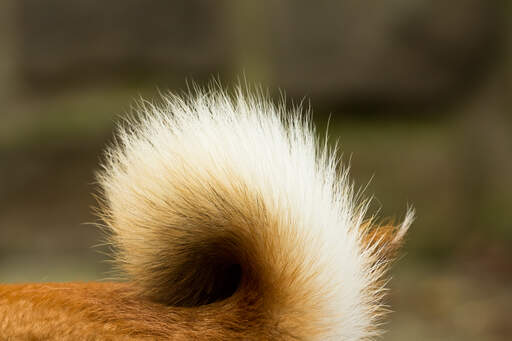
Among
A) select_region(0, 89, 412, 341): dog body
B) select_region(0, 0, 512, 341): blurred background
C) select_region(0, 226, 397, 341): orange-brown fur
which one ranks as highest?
select_region(0, 0, 512, 341): blurred background

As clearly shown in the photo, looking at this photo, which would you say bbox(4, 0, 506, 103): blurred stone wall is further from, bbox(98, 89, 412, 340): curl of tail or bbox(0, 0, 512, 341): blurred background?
bbox(98, 89, 412, 340): curl of tail

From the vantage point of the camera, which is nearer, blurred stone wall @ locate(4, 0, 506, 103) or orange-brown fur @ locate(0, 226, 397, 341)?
orange-brown fur @ locate(0, 226, 397, 341)

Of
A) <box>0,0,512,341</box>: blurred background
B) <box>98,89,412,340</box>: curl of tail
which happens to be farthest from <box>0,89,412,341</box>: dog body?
<box>0,0,512,341</box>: blurred background

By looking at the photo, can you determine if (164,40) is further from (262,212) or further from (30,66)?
(262,212)

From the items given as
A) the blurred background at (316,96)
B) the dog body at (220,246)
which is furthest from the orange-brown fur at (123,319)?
the blurred background at (316,96)

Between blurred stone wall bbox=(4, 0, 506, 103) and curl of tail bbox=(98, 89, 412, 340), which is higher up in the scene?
blurred stone wall bbox=(4, 0, 506, 103)

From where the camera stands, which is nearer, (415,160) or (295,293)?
(295,293)

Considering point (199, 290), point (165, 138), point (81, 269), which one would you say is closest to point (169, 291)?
point (199, 290)

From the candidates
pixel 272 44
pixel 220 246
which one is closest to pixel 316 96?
pixel 272 44
